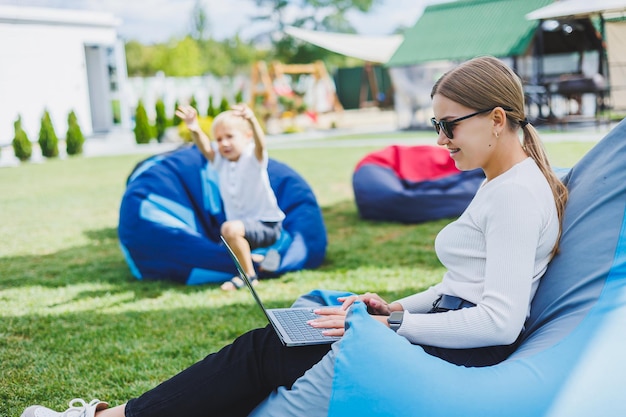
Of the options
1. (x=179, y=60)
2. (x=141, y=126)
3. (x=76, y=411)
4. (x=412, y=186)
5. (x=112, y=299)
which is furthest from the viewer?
(x=179, y=60)

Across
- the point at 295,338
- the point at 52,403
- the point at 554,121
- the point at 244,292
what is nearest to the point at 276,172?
the point at 244,292

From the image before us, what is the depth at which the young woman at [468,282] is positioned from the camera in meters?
1.90

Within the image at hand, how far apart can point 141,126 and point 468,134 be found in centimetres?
1726

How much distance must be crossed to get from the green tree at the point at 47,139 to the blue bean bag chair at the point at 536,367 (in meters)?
15.0

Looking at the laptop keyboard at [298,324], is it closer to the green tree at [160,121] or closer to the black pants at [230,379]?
the black pants at [230,379]

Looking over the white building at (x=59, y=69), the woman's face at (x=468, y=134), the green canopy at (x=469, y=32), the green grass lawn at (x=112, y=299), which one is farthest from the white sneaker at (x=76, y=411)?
the white building at (x=59, y=69)

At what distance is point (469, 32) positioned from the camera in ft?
60.3

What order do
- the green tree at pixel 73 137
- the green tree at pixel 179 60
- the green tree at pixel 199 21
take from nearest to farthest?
the green tree at pixel 73 137 → the green tree at pixel 179 60 → the green tree at pixel 199 21

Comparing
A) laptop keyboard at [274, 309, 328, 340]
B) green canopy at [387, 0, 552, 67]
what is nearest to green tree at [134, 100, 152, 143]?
green canopy at [387, 0, 552, 67]

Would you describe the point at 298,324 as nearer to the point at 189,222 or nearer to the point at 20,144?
the point at 189,222

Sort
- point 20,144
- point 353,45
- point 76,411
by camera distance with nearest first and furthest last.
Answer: point 76,411
point 20,144
point 353,45

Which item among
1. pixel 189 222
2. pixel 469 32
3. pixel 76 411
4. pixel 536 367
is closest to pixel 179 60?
pixel 469 32

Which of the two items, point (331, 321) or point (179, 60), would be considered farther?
point (179, 60)

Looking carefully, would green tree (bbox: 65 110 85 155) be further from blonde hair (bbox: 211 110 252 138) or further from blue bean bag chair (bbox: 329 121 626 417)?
blue bean bag chair (bbox: 329 121 626 417)
